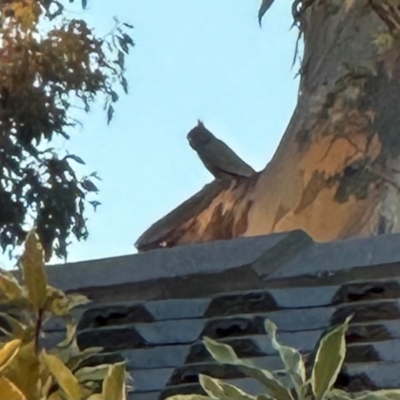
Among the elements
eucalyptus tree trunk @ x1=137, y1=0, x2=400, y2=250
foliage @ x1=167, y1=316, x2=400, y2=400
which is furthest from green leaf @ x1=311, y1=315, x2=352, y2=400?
eucalyptus tree trunk @ x1=137, y1=0, x2=400, y2=250

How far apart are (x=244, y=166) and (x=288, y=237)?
0.98 meters

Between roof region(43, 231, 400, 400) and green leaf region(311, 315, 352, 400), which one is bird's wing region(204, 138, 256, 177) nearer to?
roof region(43, 231, 400, 400)

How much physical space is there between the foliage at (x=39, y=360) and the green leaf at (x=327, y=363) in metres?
0.23

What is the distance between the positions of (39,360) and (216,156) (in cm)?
164

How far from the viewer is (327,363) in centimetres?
137

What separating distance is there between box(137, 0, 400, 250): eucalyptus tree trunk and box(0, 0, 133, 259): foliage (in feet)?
11.2

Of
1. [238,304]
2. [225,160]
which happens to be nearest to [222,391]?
[238,304]

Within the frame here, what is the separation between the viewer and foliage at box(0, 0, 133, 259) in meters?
6.27

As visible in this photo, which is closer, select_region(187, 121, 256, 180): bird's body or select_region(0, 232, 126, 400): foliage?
select_region(0, 232, 126, 400): foliage

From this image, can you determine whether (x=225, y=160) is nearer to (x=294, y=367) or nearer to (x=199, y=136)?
(x=199, y=136)

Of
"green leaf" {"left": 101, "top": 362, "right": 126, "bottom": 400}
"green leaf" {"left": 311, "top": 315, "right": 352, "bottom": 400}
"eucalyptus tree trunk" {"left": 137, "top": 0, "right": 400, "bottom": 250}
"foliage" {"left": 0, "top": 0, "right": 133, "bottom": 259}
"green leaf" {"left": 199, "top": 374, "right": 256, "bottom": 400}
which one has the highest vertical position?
"foliage" {"left": 0, "top": 0, "right": 133, "bottom": 259}

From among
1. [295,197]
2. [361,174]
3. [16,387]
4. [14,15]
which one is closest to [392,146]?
[361,174]

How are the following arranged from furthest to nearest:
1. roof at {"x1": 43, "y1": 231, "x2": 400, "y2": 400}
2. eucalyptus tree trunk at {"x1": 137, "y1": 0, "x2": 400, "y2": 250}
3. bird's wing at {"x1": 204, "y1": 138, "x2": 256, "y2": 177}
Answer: bird's wing at {"x1": 204, "y1": 138, "x2": 256, "y2": 177}, eucalyptus tree trunk at {"x1": 137, "y1": 0, "x2": 400, "y2": 250}, roof at {"x1": 43, "y1": 231, "x2": 400, "y2": 400}

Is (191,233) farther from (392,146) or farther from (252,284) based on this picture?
(252,284)
